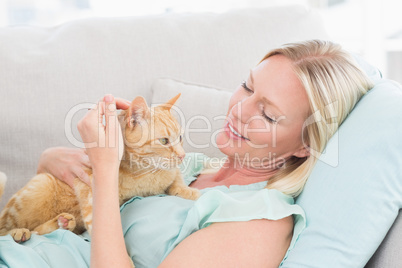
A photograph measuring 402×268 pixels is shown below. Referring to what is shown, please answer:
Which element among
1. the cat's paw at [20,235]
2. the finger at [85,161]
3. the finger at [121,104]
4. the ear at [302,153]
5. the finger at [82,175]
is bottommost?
the cat's paw at [20,235]

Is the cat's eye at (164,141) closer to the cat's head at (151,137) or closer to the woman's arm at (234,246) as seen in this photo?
the cat's head at (151,137)

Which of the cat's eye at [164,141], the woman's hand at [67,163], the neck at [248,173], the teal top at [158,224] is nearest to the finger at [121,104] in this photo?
the woman's hand at [67,163]

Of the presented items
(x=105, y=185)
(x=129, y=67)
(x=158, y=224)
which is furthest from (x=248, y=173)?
(x=129, y=67)

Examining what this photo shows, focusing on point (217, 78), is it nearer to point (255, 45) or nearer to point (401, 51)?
point (255, 45)

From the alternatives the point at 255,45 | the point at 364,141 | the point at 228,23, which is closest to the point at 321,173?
the point at 364,141

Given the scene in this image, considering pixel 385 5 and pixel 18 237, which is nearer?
pixel 18 237

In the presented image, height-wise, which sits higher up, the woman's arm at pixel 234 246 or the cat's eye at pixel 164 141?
the cat's eye at pixel 164 141

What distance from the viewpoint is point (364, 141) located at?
1081mm

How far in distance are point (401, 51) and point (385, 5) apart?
0.37 metres

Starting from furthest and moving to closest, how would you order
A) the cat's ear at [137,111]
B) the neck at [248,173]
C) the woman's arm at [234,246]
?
1. the neck at [248,173]
2. the cat's ear at [137,111]
3. the woman's arm at [234,246]

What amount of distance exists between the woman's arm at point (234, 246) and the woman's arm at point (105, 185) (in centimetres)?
12

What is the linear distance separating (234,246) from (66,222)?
1.63ft

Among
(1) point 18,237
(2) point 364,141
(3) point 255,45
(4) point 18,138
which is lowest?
(1) point 18,237

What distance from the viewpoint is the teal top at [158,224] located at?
109cm
